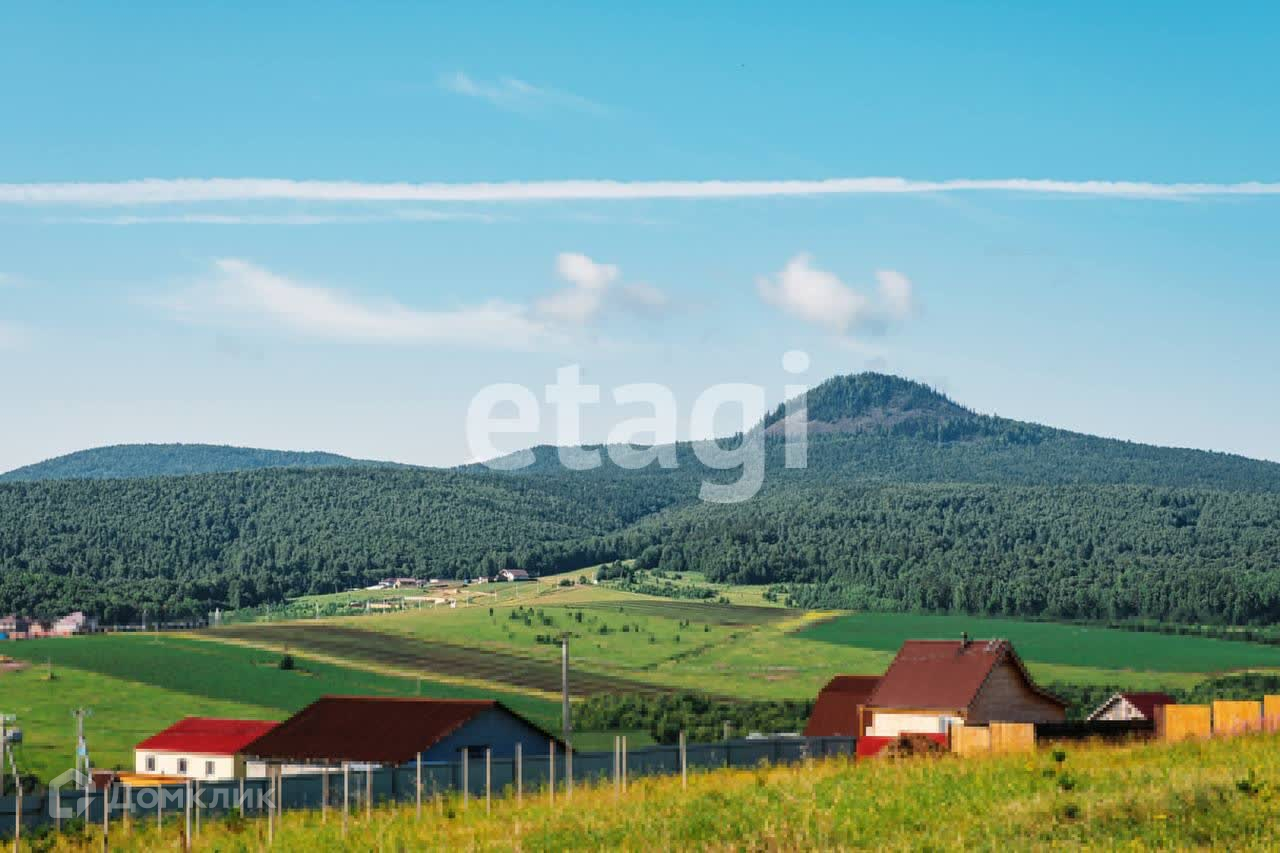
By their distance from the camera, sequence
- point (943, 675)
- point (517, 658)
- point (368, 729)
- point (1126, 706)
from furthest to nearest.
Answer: point (517, 658)
point (1126, 706)
point (943, 675)
point (368, 729)

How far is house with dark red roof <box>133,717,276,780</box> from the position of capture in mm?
77062

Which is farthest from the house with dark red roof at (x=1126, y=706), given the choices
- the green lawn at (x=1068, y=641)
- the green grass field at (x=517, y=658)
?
the green lawn at (x=1068, y=641)

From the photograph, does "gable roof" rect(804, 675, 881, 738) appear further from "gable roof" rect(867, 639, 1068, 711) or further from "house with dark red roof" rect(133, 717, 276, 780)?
"house with dark red roof" rect(133, 717, 276, 780)

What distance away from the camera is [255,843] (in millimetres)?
24891

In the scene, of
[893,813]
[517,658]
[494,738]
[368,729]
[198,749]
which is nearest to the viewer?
[893,813]

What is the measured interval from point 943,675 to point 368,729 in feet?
66.2

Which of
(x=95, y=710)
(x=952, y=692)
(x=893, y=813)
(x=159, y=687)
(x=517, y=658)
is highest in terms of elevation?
(x=893, y=813)

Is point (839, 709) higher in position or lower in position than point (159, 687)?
higher

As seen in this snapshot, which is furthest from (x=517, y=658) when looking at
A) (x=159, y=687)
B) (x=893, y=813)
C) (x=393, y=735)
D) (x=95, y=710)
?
(x=893, y=813)

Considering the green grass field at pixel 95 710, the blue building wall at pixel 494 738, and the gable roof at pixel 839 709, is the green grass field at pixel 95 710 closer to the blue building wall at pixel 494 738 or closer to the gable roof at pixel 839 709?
the gable roof at pixel 839 709

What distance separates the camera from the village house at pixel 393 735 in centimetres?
5134

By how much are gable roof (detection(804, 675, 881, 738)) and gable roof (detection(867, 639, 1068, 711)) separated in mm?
9330

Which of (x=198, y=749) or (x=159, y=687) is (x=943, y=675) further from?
(x=159, y=687)

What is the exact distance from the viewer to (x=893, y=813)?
23141 millimetres
